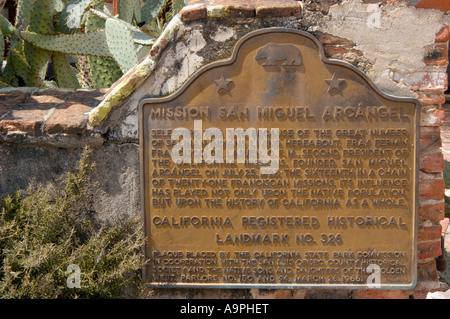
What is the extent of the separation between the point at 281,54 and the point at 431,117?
0.89 m

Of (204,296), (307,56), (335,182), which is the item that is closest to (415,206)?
(335,182)

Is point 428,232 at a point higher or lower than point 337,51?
lower

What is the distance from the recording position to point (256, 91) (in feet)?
8.51

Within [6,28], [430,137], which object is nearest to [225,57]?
[430,137]

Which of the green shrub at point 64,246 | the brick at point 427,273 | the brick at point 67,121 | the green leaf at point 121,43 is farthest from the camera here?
the green leaf at point 121,43

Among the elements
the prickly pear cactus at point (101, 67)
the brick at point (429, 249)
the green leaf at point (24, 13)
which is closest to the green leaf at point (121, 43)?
the prickly pear cactus at point (101, 67)

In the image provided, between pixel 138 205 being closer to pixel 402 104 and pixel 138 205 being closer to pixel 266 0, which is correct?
pixel 266 0

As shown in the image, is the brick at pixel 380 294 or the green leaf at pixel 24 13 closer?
the brick at pixel 380 294

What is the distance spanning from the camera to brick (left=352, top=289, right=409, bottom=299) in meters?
2.73

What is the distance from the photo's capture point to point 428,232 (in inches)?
107

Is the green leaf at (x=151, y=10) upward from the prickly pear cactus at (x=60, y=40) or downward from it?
upward

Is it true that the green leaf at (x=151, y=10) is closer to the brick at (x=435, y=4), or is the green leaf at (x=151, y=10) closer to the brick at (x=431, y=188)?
the brick at (x=435, y=4)

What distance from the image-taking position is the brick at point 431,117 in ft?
8.58

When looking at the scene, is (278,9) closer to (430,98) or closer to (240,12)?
(240,12)
